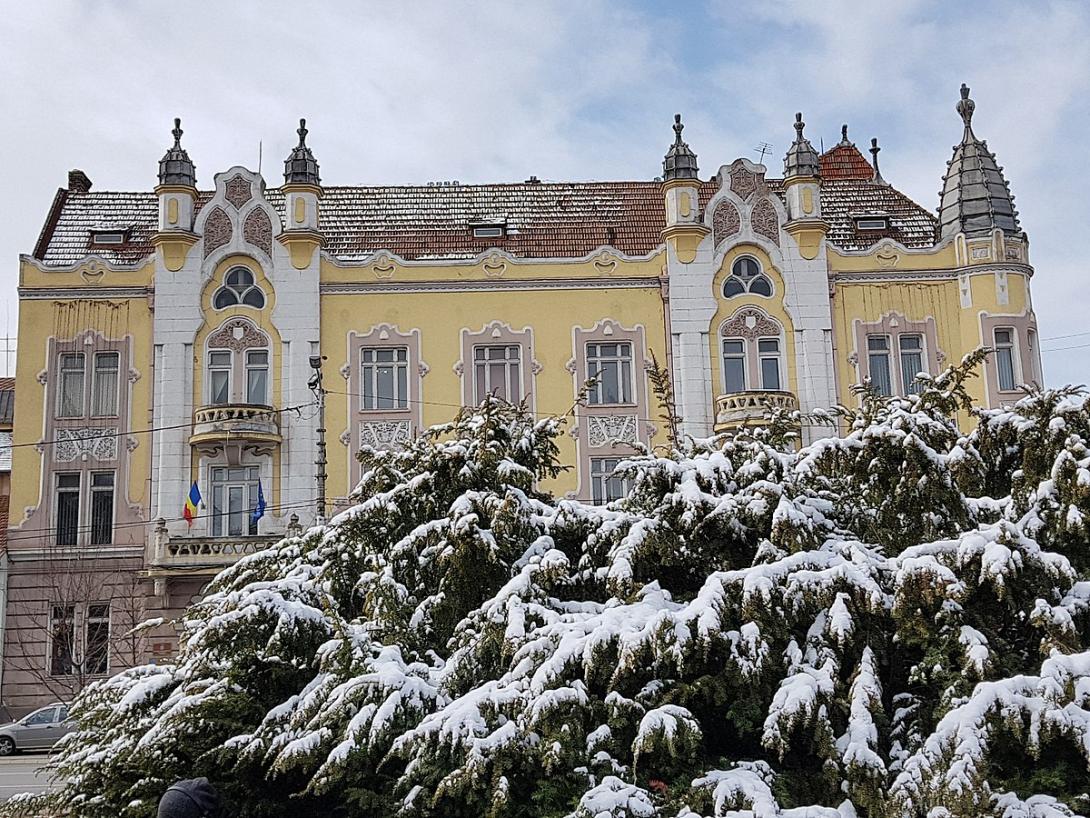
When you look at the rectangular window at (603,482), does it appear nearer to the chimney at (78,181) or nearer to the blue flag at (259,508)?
the blue flag at (259,508)

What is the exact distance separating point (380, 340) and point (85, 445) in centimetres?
745

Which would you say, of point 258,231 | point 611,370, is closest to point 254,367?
point 258,231

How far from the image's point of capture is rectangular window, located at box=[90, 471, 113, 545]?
3253cm

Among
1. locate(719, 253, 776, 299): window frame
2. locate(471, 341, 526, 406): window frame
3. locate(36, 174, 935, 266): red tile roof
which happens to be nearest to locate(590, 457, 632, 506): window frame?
locate(471, 341, 526, 406): window frame

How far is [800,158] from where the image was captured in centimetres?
3466

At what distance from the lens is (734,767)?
11945 mm

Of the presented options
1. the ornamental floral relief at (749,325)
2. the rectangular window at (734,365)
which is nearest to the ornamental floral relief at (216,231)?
the ornamental floral relief at (749,325)

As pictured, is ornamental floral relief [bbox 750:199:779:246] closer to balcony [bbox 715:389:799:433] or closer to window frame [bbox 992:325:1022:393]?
balcony [bbox 715:389:799:433]

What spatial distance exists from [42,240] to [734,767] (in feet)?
95.7

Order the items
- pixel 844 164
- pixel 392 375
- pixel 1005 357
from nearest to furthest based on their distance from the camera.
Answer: pixel 1005 357 < pixel 392 375 < pixel 844 164

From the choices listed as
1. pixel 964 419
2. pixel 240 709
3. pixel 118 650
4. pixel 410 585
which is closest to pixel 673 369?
pixel 964 419

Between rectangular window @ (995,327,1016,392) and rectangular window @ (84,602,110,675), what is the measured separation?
22024 millimetres

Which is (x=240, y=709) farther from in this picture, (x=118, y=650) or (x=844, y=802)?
(x=118, y=650)

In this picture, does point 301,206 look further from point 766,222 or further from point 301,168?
point 766,222
